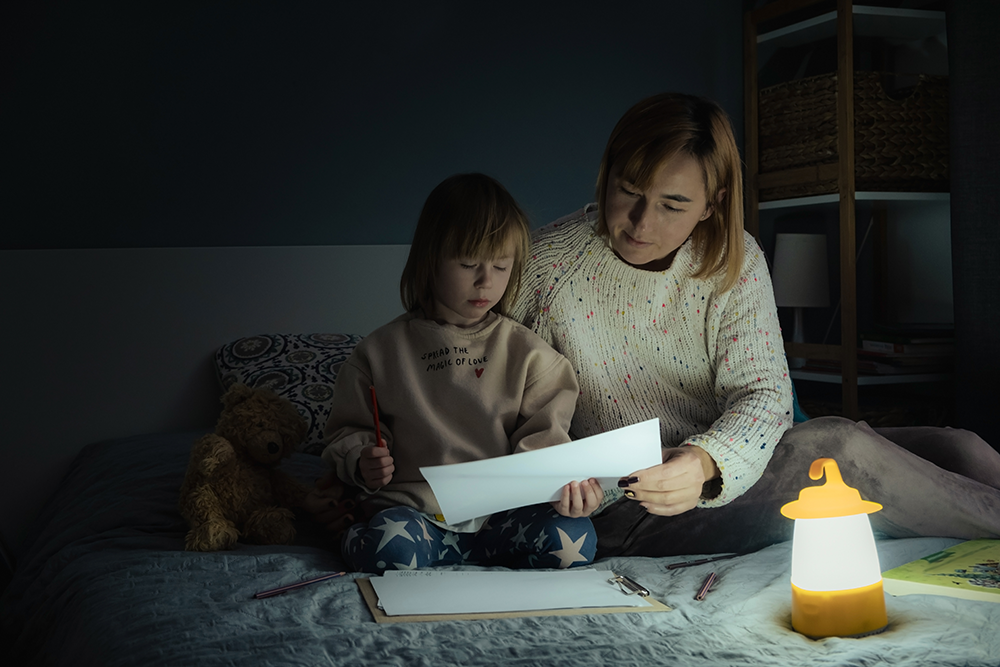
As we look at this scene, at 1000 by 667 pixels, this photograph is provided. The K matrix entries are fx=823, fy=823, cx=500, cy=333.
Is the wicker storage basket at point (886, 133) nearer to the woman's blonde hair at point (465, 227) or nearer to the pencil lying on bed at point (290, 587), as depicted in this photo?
the woman's blonde hair at point (465, 227)

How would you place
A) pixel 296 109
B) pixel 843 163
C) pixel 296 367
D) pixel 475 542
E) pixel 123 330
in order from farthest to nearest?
1. pixel 843 163
2. pixel 296 109
3. pixel 123 330
4. pixel 296 367
5. pixel 475 542

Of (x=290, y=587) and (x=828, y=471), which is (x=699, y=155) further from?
(x=290, y=587)

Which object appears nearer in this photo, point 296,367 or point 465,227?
point 465,227

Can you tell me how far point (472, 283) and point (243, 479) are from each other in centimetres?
45

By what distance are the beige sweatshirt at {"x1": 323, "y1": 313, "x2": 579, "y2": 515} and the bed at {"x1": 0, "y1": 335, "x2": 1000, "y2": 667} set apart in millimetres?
153

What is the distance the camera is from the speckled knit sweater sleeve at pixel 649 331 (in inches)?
49.2

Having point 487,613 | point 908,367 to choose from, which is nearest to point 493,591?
point 487,613

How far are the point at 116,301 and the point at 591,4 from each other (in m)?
1.62

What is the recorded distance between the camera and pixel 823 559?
0.80 m

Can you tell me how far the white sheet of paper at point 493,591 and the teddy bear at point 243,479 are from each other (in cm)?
30

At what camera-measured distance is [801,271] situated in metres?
2.49

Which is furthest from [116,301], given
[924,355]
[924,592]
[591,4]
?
[924,355]

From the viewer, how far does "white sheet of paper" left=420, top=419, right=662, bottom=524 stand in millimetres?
914

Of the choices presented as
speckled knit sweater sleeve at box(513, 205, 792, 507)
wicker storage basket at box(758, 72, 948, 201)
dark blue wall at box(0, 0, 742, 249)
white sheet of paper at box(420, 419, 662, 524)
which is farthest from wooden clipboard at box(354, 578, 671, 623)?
wicker storage basket at box(758, 72, 948, 201)
